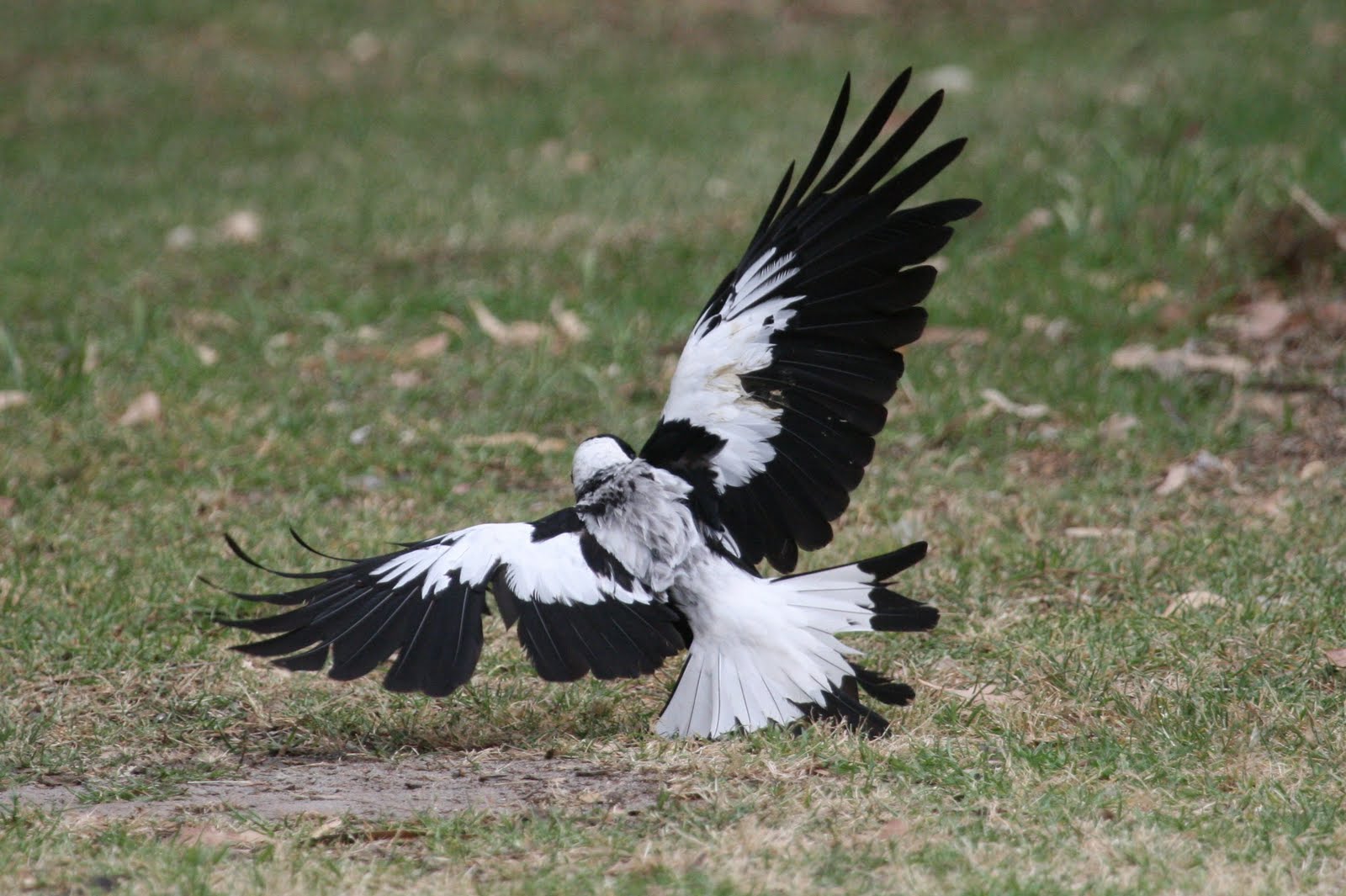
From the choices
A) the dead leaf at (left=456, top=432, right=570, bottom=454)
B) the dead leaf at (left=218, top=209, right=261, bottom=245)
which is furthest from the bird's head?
the dead leaf at (left=218, top=209, right=261, bottom=245)

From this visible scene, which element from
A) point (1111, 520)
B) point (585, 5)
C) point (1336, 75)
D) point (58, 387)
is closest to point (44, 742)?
point (58, 387)

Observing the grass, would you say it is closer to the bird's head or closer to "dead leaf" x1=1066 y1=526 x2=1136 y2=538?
"dead leaf" x1=1066 y1=526 x2=1136 y2=538

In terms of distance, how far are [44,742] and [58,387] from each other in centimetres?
241

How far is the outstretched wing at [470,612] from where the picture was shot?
118 inches

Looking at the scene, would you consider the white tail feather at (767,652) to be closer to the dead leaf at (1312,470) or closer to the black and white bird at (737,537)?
the black and white bird at (737,537)

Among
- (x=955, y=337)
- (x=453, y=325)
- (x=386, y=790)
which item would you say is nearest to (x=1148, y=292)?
(x=955, y=337)

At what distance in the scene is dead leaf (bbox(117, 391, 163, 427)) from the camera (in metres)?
5.32

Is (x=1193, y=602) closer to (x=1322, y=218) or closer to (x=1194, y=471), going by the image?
(x=1194, y=471)

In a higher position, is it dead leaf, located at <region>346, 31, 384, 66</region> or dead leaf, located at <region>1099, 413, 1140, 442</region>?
dead leaf, located at <region>346, 31, 384, 66</region>

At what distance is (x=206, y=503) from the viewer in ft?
15.7

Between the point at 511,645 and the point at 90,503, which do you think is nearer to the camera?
the point at 511,645

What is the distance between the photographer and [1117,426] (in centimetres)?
519

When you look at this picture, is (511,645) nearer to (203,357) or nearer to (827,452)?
(827,452)

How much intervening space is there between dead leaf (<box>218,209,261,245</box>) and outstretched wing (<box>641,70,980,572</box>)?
4397 mm
